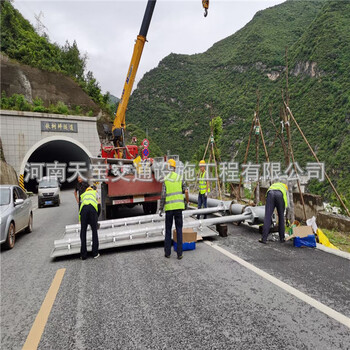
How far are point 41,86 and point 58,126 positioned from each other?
9210mm

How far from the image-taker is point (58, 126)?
25.5 metres

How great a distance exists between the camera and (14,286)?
4.13m

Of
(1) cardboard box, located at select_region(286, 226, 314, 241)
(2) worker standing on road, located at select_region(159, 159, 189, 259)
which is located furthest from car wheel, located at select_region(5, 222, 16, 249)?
(1) cardboard box, located at select_region(286, 226, 314, 241)

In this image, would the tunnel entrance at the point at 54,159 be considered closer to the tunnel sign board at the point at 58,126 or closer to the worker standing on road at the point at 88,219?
the tunnel sign board at the point at 58,126

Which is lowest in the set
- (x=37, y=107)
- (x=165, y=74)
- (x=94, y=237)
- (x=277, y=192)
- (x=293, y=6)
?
(x=94, y=237)

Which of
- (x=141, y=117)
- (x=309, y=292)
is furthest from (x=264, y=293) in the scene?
(x=141, y=117)

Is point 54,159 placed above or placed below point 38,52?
below

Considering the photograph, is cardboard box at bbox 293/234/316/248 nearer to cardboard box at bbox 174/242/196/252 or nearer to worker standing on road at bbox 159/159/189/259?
cardboard box at bbox 174/242/196/252

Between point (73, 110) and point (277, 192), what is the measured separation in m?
30.7

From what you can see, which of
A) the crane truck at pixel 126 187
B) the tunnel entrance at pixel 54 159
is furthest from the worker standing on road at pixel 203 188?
the tunnel entrance at pixel 54 159

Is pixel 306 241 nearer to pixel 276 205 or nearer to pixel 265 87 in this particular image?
pixel 276 205

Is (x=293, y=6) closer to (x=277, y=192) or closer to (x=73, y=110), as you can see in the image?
(x=73, y=110)

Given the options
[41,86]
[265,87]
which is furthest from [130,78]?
[265,87]

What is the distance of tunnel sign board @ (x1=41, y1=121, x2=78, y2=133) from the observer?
2477 cm
